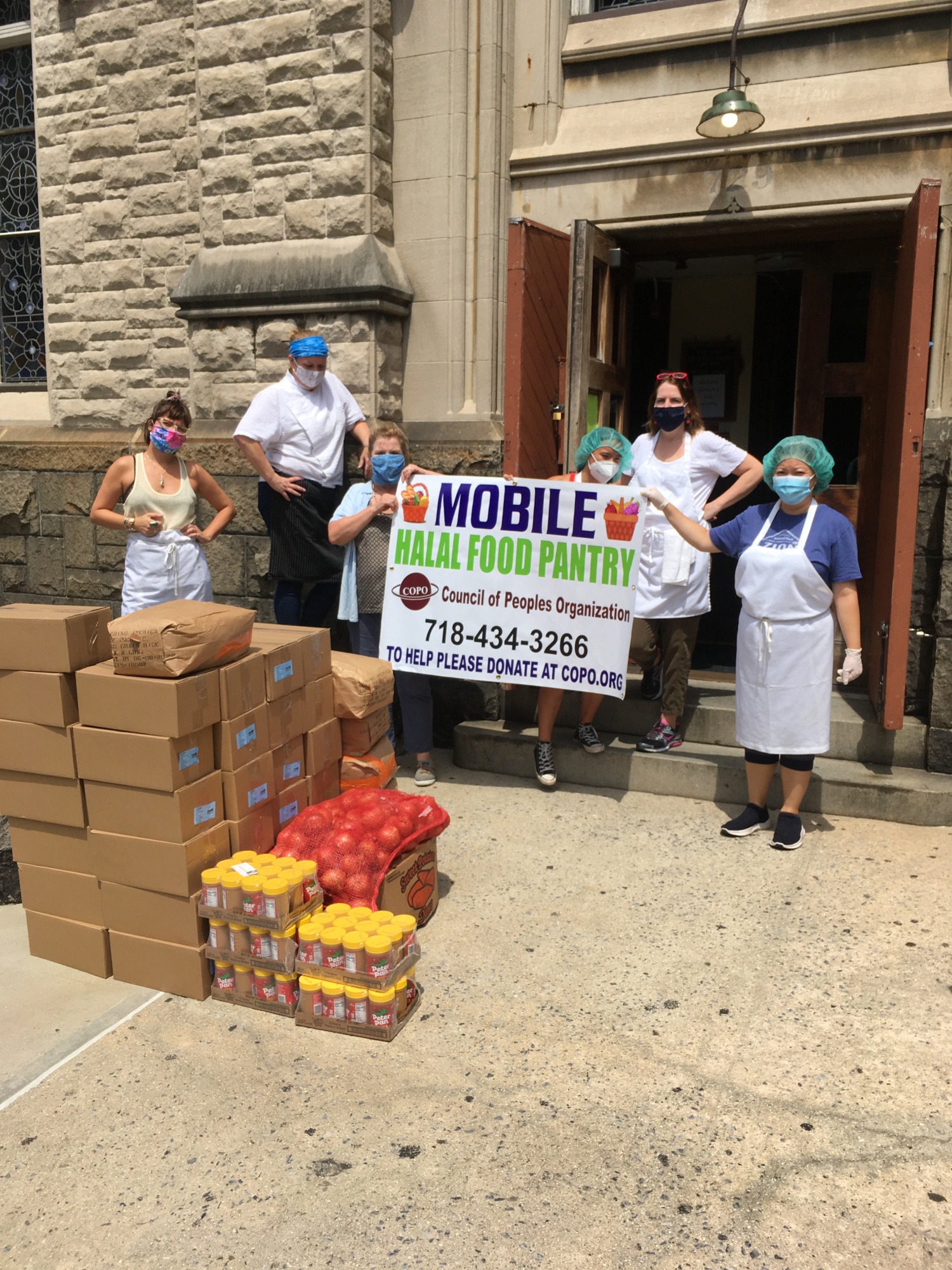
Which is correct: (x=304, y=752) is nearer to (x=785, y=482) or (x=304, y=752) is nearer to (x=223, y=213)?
(x=785, y=482)

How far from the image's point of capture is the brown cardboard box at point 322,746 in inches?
167

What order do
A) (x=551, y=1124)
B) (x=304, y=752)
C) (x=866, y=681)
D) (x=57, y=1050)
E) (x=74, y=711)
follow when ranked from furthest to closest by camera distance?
1. (x=866, y=681)
2. (x=304, y=752)
3. (x=74, y=711)
4. (x=57, y=1050)
5. (x=551, y=1124)

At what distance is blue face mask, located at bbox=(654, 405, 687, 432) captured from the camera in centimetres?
523

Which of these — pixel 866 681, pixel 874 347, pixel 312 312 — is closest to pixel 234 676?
pixel 312 312

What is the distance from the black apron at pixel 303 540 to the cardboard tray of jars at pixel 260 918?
2.74m

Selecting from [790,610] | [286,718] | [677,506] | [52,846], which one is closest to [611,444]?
[677,506]

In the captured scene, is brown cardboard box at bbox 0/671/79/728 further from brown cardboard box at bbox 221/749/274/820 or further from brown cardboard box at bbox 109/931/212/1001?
brown cardboard box at bbox 109/931/212/1001

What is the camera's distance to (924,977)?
3.62 metres

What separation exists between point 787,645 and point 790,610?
0.17 meters

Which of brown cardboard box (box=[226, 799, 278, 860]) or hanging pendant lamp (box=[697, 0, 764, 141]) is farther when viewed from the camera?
hanging pendant lamp (box=[697, 0, 764, 141])

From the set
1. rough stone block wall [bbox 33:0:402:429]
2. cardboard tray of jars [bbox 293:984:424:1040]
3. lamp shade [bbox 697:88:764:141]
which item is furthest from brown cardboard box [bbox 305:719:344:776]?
lamp shade [bbox 697:88:764:141]

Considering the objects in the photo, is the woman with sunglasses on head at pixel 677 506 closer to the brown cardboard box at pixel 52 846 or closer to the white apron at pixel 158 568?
the white apron at pixel 158 568

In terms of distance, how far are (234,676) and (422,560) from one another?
1.92 metres

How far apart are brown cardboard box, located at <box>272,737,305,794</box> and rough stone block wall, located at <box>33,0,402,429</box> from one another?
293 centimetres
